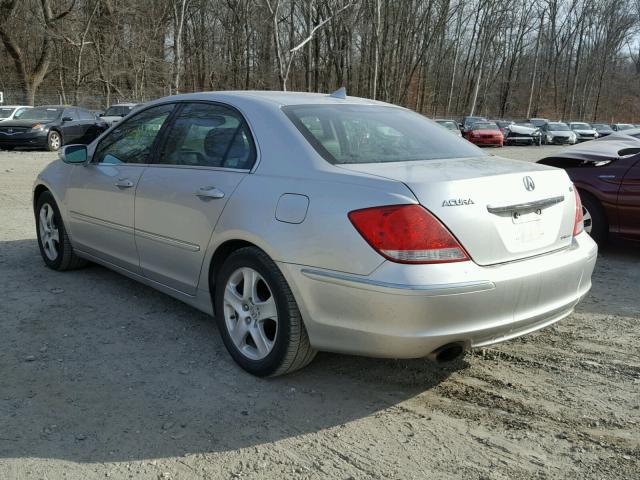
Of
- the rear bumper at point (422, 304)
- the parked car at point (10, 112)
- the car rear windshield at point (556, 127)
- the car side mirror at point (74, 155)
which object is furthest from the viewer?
the car rear windshield at point (556, 127)

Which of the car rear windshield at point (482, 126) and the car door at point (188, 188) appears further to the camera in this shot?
the car rear windshield at point (482, 126)

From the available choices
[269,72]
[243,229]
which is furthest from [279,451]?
[269,72]

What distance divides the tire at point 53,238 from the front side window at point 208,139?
1.67 m

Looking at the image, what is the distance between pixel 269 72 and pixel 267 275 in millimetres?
46009

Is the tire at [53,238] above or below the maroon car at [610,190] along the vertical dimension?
below

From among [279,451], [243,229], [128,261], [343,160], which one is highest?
[343,160]

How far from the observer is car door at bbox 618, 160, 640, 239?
6332mm

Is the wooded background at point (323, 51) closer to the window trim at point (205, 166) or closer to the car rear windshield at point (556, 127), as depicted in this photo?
the car rear windshield at point (556, 127)

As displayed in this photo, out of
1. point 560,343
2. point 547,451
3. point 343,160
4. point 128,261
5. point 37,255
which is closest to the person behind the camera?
point 547,451


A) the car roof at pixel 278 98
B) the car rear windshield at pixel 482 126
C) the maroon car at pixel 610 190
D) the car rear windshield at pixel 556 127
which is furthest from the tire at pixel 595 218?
the car rear windshield at pixel 556 127

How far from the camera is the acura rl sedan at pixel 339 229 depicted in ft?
9.20

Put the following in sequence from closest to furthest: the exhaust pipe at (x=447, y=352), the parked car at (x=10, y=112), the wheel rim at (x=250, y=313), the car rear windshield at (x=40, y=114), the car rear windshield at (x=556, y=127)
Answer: the exhaust pipe at (x=447, y=352) → the wheel rim at (x=250, y=313) → the car rear windshield at (x=40, y=114) → the parked car at (x=10, y=112) → the car rear windshield at (x=556, y=127)

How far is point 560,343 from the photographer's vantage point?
4.00 meters

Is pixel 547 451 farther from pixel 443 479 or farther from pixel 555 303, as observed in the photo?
pixel 555 303
